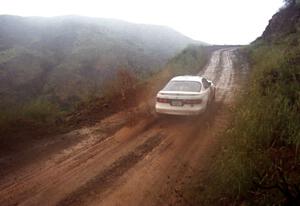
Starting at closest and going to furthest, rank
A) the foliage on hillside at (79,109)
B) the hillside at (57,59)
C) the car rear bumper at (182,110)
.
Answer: the foliage on hillside at (79,109), the car rear bumper at (182,110), the hillside at (57,59)

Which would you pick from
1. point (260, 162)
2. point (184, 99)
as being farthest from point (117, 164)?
point (184, 99)

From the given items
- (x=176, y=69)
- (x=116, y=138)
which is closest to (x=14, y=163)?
(x=116, y=138)

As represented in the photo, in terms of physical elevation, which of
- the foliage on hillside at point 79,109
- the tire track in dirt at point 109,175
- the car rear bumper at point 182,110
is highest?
the car rear bumper at point 182,110

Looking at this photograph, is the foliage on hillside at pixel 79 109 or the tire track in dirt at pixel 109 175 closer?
the tire track in dirt at pixel 109 175

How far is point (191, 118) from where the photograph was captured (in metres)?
11.0

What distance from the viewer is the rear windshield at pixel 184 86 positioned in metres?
10.8

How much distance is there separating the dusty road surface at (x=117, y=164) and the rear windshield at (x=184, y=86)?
1030 mm

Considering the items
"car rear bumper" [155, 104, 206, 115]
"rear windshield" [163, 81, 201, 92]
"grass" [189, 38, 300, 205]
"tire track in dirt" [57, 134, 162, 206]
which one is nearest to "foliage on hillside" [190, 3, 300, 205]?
"grass" [189, 38, 300, 205]

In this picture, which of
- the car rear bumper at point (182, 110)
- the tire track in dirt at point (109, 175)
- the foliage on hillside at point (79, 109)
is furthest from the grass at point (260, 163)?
the foliage on hillside at point (79, 109)

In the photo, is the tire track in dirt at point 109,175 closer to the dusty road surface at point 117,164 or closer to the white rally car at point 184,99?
the dusty road surface at point 117,164

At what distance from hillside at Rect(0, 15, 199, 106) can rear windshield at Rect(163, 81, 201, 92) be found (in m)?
16.2

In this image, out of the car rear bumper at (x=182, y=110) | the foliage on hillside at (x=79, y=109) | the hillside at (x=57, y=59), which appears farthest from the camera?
the hillside at (x=57, y=59)

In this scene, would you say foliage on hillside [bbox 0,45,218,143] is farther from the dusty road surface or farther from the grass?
the grass

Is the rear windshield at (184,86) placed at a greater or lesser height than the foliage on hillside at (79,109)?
greater
